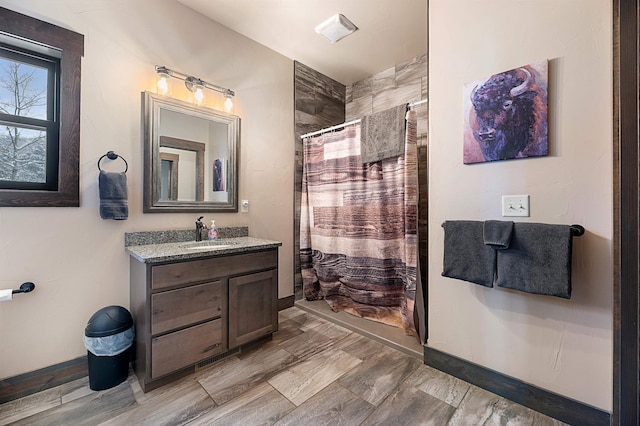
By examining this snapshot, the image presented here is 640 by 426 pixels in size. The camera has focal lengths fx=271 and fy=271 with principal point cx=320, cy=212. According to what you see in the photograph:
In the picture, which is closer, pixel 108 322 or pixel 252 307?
pixel 108 322

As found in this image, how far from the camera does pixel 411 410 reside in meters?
1.44

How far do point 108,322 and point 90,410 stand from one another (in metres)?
0.43

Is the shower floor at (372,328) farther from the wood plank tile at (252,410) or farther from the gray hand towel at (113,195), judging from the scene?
the gray hand towel at (113,195)

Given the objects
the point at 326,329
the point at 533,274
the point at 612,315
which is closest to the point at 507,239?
the point at 533,274

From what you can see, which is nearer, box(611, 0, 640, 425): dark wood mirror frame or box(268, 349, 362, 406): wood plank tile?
box(611, 0, 640, 425): dark wood mirror frame

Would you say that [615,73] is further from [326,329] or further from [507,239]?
[326,329]

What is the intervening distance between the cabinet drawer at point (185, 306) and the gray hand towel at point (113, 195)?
625 mm

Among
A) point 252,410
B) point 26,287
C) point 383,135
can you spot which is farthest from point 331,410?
point 383,135

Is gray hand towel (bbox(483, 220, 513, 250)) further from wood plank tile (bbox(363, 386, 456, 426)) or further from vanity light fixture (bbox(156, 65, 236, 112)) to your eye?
vanity light fixture (bbox(156, 65, 236, 112))

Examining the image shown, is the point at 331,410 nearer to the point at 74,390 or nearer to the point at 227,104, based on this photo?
the point at 74,390

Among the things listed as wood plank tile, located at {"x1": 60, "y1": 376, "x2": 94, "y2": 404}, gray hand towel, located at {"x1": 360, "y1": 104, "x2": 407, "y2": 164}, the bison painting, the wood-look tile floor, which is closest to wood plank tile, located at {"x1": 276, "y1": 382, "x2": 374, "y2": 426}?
the wood-look tile floor

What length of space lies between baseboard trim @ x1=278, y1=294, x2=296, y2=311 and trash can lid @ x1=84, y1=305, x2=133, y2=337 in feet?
4.56

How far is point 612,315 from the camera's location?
1245 mm

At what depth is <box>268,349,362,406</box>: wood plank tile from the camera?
1.58m
